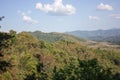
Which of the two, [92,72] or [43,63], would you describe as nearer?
[92,72]

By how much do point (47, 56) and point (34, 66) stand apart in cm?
2635

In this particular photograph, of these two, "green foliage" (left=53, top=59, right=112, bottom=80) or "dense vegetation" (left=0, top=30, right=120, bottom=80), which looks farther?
"green foliage" (left=53, top=59, right=112, bottom=80)

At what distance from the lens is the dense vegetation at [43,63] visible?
18672 millimetres

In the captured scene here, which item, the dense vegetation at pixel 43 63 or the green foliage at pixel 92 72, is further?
the green foliage at pixel 92 72

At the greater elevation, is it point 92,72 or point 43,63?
point 92,72

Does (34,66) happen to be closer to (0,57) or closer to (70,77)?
(70,77)

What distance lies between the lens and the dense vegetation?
61.3 ft

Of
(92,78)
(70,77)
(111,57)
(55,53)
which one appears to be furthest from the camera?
(111,57)

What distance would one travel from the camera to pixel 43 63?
308 feet

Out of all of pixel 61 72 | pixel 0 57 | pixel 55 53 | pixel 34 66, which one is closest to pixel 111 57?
pixel 55 53

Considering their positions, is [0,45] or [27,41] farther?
[27,41]

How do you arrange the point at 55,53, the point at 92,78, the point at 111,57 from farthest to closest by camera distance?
the point at 111,57 → the point at 55,53 → the point at 92,78

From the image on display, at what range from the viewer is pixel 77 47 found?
183625mm

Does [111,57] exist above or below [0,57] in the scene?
below
